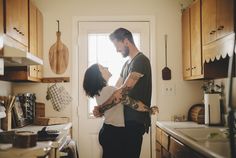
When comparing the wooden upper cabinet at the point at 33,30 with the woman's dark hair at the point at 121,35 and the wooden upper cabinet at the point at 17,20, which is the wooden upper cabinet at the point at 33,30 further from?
the woman's dark hair at the point at 121,35

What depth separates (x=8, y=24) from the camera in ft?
8.34

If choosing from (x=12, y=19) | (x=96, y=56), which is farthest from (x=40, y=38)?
(x=12, y=19)

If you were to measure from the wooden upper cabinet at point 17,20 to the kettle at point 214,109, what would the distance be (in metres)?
1.83

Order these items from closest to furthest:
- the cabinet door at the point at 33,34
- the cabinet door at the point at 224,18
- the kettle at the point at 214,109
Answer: the cabinet door at the point at 224,18 → the kettle at the point at 214,109 → the cabinet door at the point at 33,34

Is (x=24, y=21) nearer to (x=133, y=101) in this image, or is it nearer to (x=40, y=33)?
(x=40, y=33)

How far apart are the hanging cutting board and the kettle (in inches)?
67.2

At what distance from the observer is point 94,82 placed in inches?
101

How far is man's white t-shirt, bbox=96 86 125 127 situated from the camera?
2.48m

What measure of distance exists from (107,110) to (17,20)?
1.12 metres

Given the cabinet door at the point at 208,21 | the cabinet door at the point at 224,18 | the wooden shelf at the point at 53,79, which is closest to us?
the cabinet door at the point at 224,18

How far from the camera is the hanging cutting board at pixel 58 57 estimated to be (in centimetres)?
387

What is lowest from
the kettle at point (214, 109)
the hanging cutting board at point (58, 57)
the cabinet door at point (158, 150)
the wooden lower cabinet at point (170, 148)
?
the cabinet door at point (158, 150)

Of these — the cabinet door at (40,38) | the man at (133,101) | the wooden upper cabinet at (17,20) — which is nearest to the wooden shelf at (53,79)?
the cabinet door at (40,38)

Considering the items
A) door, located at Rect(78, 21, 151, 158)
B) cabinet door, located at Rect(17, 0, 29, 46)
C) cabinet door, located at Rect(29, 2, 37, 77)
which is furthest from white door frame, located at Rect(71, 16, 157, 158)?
cabinet door, located at Rect(17, 0, 29, 46)
